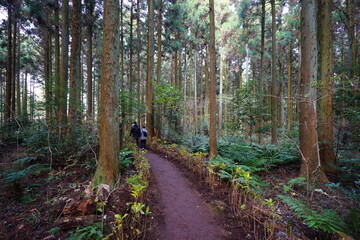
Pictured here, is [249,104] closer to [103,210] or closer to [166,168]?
[166,168]

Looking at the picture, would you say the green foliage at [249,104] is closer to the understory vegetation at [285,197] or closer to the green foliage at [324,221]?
the understory vegetation at [285,197]

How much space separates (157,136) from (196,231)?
8.85 meters

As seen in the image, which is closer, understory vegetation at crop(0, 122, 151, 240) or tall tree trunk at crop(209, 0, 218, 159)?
understory vegetation at crop(0, 122, 151, 240)

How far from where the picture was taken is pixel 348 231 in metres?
2.20

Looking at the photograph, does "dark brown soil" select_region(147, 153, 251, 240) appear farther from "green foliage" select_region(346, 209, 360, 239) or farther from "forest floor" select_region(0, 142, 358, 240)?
"green foliage" select_region(346, 209, 360, 239)

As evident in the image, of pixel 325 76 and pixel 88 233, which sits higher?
pixel 325 76

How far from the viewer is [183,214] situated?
10.4 feet

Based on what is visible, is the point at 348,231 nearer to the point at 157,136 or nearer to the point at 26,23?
the point at 157,136

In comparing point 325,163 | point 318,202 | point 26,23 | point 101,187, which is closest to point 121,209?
point 101,187

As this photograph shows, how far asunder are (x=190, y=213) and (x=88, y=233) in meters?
1.84

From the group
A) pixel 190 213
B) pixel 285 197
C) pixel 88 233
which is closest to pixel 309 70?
pixel 285 197

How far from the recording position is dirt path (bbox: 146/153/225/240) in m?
2.60

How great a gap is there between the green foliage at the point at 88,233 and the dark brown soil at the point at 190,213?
35.8 inches

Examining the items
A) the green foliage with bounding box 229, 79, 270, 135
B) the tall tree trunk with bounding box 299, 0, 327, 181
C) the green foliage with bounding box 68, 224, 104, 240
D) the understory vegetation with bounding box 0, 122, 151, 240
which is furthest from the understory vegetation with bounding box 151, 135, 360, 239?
the green foliage with bounding box 68, 224, 104, 240
